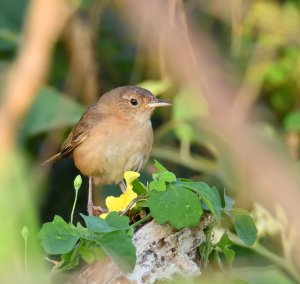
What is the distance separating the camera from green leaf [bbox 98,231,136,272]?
2428 millimetres

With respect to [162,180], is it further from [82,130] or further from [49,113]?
[49,113]

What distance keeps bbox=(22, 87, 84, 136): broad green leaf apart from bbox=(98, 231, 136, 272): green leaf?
149 inches

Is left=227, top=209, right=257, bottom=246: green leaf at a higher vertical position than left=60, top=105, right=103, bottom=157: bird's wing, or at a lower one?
higher

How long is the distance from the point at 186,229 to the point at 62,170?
15.6ft

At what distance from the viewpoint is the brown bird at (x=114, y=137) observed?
533 centimetres

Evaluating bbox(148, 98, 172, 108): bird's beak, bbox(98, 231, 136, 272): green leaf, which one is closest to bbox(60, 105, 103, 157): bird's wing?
bbox(148, 98, 172, 108): bird's beak

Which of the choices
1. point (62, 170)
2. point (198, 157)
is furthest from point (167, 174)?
point (62, 170)

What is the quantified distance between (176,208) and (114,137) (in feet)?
9.26

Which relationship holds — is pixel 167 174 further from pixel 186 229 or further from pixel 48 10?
pixel 48 10

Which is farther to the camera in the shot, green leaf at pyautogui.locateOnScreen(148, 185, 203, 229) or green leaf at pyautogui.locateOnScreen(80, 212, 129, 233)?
green leaf at pyautogui.locateOnScreen(148, 185, 203, 229)

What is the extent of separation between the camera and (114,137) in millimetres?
5410

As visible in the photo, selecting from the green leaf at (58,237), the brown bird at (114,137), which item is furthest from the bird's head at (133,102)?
the green leaf at (58,237)

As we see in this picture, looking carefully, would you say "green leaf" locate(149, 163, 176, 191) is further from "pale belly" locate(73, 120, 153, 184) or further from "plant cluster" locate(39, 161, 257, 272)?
"pale belly" locate(73, 120, 153, 184)

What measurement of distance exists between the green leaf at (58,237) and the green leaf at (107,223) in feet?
0.19
